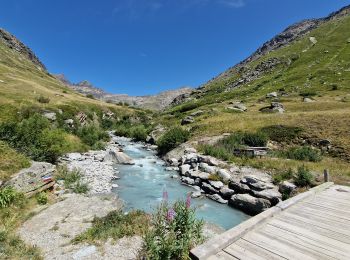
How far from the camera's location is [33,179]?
1627 cm

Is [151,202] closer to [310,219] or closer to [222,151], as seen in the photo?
[310,219]

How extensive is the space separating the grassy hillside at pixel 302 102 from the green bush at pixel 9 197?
18.6 meters

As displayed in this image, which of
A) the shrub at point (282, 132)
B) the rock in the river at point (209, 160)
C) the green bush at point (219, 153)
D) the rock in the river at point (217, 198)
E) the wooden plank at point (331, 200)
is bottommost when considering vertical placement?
the rock in the river at point (217, 198)

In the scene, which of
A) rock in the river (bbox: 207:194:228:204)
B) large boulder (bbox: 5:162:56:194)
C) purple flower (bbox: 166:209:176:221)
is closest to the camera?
purple flower (bbox: 166:209:176:221)

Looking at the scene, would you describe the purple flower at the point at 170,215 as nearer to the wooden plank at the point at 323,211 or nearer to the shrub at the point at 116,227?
the shrub at the point at 116,227

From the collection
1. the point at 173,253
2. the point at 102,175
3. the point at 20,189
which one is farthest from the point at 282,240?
the point at 102,175

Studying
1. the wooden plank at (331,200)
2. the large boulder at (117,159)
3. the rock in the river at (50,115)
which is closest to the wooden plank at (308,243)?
the wooden plank at (331,200)

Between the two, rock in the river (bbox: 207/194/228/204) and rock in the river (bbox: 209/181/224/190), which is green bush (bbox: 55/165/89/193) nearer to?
rock in the river (bbox: 207/194/228/204)

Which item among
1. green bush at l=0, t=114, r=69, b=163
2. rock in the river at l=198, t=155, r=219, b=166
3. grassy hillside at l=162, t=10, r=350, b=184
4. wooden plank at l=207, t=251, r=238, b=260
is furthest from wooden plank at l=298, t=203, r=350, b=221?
green bush at l=0, t=114, r=69, b=163

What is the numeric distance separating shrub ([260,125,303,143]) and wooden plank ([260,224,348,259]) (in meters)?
25.0

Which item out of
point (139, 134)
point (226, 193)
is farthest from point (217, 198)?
point (139, 134)

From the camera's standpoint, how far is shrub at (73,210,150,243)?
11.3 meters

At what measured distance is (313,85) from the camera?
8044 cm

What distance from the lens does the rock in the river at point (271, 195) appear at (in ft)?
55.1
